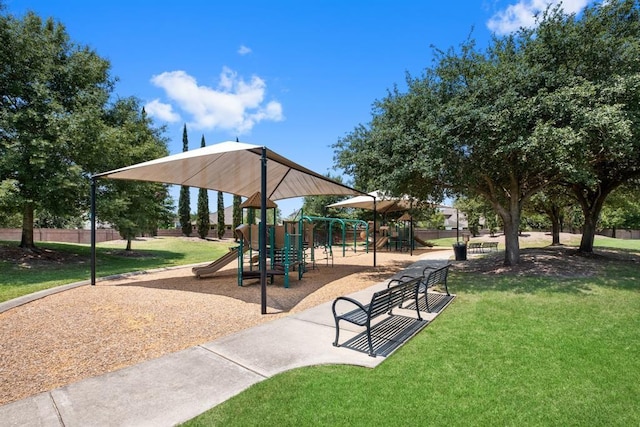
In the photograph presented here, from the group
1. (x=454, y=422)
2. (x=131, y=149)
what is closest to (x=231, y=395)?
(x=454, y=422)

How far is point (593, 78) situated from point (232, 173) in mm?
10604

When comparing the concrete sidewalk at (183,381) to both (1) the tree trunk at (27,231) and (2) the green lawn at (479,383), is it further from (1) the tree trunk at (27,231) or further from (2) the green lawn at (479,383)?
(1) the tree trunk at (27,231)

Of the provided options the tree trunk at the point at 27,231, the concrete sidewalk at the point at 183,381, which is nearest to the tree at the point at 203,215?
the tree trunk at the point at 27,231

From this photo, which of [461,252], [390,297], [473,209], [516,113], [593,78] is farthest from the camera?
[473,209]

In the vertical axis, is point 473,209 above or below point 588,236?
above

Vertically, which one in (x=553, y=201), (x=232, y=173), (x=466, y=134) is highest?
(x=466, y=134)

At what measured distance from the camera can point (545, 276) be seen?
971 centimetres

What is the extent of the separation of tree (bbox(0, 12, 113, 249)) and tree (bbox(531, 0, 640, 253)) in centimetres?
1525

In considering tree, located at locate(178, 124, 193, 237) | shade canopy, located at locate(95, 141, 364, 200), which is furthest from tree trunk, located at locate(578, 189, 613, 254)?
tree, located at locate(178, 124, 193, 237)

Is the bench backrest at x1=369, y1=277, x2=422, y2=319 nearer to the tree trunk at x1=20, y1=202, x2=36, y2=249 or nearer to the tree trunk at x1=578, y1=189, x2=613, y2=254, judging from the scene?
the tree trunk at x1=578, y1=189, x2=613, y2=254

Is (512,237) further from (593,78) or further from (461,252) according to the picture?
(593,78)

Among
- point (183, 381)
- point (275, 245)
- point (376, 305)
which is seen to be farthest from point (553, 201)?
point (183, 381)

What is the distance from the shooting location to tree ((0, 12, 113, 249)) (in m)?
11.8

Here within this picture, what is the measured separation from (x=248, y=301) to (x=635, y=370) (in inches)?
248
